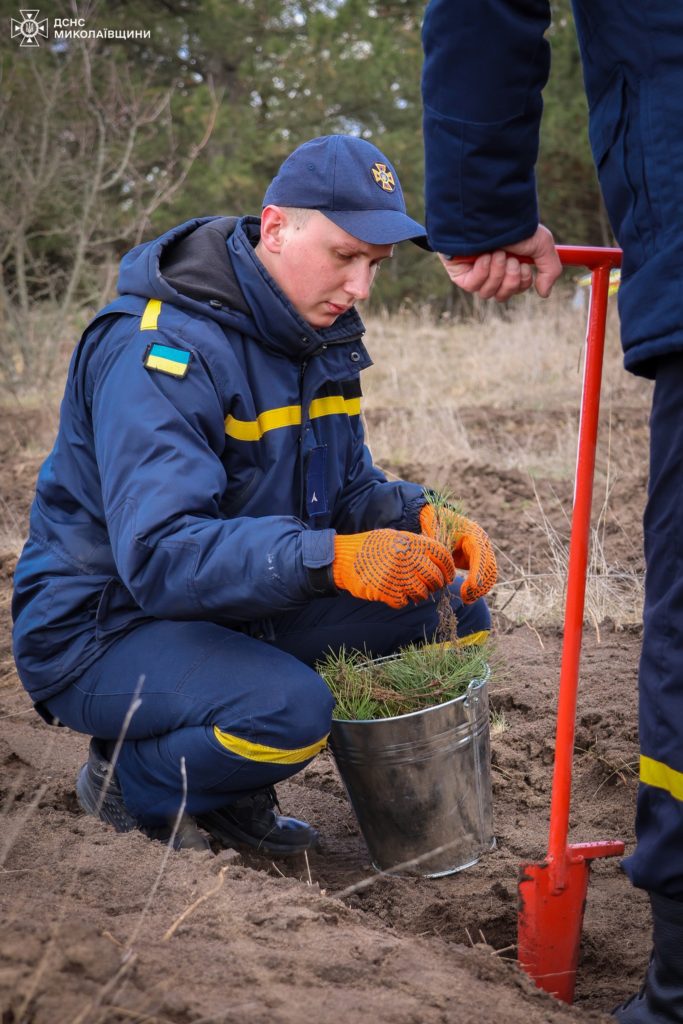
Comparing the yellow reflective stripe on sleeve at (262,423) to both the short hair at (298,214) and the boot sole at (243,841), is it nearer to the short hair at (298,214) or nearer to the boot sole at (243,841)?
the short hair at (298,214)

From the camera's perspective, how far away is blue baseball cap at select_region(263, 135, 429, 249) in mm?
2840

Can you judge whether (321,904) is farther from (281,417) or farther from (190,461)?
(281,417)

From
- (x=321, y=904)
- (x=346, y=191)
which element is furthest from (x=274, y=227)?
(x=321, y=904)

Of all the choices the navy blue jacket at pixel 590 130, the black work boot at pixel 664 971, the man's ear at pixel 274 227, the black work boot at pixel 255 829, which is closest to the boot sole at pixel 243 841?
the black work boot at pixel 255 829

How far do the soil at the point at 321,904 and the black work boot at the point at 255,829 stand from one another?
6cm

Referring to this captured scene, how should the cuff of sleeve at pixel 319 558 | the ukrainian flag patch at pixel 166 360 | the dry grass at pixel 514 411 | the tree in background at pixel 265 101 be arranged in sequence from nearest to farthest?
the cuff of sleeve at pixel 319 558
the ukrainian flag patch at pixel 166 360
the dry grass at pixel 514 411
the tree in background at pixel 265 101

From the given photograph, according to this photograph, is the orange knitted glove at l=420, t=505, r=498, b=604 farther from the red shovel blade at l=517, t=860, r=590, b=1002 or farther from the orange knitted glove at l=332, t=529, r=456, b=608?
the red shovel blade at l=517, t=860, r=590, b=1002

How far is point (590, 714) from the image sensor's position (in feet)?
11.6

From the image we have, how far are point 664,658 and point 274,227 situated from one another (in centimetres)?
165

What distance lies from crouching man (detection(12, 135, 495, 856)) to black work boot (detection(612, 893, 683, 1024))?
2.91 ft

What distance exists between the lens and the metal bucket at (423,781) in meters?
2.70

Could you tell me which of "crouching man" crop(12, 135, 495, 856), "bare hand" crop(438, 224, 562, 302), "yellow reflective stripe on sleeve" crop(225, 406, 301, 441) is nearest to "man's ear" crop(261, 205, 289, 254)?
"crouching man" crop(12, 135, 495, 856)

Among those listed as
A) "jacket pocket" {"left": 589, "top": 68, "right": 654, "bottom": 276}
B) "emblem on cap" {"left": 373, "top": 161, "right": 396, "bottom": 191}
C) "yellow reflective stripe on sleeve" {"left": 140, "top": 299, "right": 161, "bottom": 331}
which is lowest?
"yellow reflective stripe on sleeve" {"left": 140, "top": 299, "right": 161, "bottom": 331}
